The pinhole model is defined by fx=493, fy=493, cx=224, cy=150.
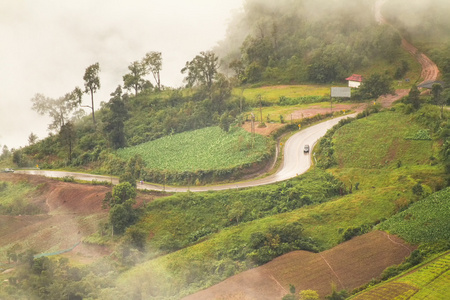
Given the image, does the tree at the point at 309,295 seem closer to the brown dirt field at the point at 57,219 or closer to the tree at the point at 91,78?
the brown dirt field at the point at 57,219

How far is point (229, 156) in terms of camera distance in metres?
57.8

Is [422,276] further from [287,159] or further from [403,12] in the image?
[403,12]

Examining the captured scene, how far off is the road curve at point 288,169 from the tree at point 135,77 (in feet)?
72.3

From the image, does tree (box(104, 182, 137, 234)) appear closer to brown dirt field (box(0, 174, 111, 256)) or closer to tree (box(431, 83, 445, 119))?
brown dirt field (box(0, 174, 111, 256))

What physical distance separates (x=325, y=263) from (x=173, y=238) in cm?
1516

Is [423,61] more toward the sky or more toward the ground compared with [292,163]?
Result: more toward the sky

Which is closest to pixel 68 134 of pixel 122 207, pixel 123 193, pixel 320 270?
pixel 123 193

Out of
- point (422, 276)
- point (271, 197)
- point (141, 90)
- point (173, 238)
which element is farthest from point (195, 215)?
point (141, 90)

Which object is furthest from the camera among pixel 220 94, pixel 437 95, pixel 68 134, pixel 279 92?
pixel 279 92

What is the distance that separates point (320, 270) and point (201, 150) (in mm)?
30582

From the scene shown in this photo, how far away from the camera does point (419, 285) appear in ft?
95.0

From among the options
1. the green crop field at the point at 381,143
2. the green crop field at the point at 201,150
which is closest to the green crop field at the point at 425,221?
the green crop field at the point at 381,143

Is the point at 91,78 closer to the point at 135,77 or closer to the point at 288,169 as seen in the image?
the point at 135,77

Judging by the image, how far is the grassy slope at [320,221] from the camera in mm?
36656
